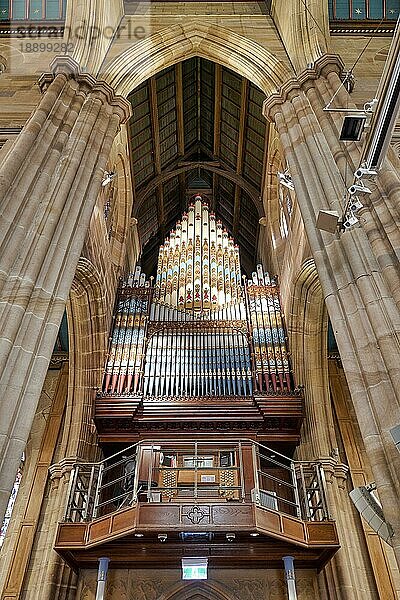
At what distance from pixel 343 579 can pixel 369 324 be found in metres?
5.37

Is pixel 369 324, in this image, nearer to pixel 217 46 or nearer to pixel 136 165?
pixel 217 46

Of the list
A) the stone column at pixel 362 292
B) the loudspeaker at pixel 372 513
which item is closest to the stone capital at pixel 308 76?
the stone column at pixel 362 292

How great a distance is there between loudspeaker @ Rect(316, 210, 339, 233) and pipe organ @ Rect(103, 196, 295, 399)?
16.1 feet

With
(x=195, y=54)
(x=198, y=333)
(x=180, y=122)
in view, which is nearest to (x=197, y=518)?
(x=198, y=333)

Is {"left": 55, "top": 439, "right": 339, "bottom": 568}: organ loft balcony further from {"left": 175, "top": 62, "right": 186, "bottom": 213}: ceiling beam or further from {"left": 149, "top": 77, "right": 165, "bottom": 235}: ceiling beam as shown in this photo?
{"left": 175, "top": 62, "right": 186, "bottom": 213}: ceiling beam

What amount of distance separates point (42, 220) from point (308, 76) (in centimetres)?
577

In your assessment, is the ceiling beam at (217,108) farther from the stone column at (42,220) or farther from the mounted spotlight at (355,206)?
the mounted spotlight at (355,206)

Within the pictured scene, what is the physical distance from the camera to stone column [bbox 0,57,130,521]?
5922 millimetres

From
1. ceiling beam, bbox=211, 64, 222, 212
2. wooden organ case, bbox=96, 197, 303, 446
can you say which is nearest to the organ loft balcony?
wooden organ case, bbox=96, 197, 303, 446

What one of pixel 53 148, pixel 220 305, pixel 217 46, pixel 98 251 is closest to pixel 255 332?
pixel 220 305

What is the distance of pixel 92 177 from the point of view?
8727 millimetres

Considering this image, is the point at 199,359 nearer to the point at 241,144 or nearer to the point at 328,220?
the point at 328,220

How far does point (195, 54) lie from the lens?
13.0m

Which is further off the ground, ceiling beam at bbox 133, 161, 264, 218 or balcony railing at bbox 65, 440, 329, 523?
ceiling beam at bbox 133, 161, 264, 218
